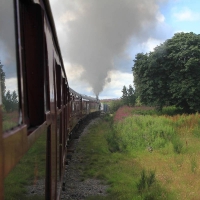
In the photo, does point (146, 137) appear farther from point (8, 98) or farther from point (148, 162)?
point (8, 98)

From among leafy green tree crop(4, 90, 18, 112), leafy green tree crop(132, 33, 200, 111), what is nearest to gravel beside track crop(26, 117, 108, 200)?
leafy green tree crop(4, 90, 18, 112)

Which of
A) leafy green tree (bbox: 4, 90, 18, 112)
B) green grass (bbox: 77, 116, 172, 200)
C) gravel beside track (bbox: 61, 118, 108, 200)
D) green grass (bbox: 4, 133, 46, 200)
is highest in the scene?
leafy green tree (bbox: 4, 90, 18, 112)

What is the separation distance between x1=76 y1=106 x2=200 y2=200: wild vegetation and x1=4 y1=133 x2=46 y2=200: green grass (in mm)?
4125

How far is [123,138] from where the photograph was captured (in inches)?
501

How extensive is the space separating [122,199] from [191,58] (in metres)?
17.5

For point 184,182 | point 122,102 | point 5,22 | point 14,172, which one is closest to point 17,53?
point 5,22

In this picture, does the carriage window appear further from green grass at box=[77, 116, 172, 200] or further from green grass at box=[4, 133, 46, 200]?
green grass at box=[77, 116, 172, 200]

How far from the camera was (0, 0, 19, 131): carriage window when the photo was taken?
1.48 meters

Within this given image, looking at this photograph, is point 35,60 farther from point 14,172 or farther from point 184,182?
point 184,182

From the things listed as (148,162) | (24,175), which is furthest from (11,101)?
(148,162)

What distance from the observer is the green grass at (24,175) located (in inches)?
57.9

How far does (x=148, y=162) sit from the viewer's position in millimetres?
9516

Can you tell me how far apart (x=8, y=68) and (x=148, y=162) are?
833 cm

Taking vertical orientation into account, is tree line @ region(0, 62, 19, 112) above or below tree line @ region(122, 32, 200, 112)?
below
